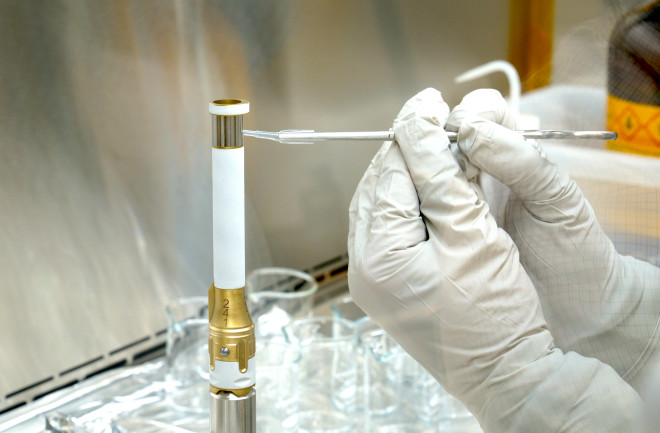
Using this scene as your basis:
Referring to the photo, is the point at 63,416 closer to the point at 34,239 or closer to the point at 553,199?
the point at 34,239

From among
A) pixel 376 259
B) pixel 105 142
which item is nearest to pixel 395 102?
pixel 105 142

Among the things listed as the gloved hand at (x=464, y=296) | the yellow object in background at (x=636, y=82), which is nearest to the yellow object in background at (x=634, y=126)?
the yellow object in background at (x=636, y=82)

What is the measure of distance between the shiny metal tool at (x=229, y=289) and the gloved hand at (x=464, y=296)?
0.12 metres

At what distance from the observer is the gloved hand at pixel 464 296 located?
636 millimetres

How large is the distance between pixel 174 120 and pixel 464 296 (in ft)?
1.98

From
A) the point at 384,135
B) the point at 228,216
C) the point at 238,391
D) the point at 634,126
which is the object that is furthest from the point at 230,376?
the point at 634,126

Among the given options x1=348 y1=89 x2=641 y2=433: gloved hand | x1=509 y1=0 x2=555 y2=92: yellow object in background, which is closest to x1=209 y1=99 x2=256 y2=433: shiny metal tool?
x1=348 y1=89 x2=641 y2=433: gloved hand

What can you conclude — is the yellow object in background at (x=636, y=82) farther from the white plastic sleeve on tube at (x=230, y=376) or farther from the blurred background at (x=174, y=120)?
the white plastic sleeve on tube at (x=230, y=376)

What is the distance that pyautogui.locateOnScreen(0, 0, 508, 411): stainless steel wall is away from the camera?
940 mm

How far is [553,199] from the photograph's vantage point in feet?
2.13

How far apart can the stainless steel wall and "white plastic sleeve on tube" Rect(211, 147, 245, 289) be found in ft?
0.51

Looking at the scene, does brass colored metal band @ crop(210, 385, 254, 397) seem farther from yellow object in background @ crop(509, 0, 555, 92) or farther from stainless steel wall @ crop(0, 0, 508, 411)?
yellow object in background @ crop(509, 0, 555, 92)

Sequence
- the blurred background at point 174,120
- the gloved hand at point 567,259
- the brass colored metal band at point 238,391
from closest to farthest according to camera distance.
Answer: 1. the gloved hand at point 567,259
2. the brass colored metal band at point 238,391
3. the blurred background at point 174,120

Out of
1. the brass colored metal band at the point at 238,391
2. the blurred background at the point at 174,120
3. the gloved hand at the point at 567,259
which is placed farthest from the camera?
the blurred background at the point at 174,120
